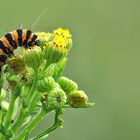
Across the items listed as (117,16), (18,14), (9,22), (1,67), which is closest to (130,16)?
(117,16)

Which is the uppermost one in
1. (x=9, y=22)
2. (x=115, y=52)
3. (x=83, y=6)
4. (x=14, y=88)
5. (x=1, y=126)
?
(x=83, y=6)

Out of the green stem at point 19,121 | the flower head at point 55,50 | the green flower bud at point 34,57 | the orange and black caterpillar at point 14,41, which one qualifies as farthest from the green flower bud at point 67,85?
the green stem at point 19,121

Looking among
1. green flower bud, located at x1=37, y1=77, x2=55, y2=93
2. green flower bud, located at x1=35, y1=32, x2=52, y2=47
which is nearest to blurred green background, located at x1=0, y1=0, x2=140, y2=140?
green flower bud, located at x1=35, y1=32, x2=52, y2=47

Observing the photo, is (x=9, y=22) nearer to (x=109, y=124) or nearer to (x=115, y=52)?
(x=109, y=124)

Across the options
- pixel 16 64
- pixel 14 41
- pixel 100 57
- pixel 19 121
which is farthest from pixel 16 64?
pixel 100 57

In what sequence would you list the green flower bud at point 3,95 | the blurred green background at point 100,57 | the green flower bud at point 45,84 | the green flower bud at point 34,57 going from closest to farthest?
the green flower bud at point 45,84
the green flower bud at point 34,57
the green flower bud at point 3,95
the blurred green background at point 100,57

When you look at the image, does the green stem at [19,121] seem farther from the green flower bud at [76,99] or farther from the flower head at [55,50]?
the flower head at [55,50]

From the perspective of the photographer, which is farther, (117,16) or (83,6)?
(83,6)
